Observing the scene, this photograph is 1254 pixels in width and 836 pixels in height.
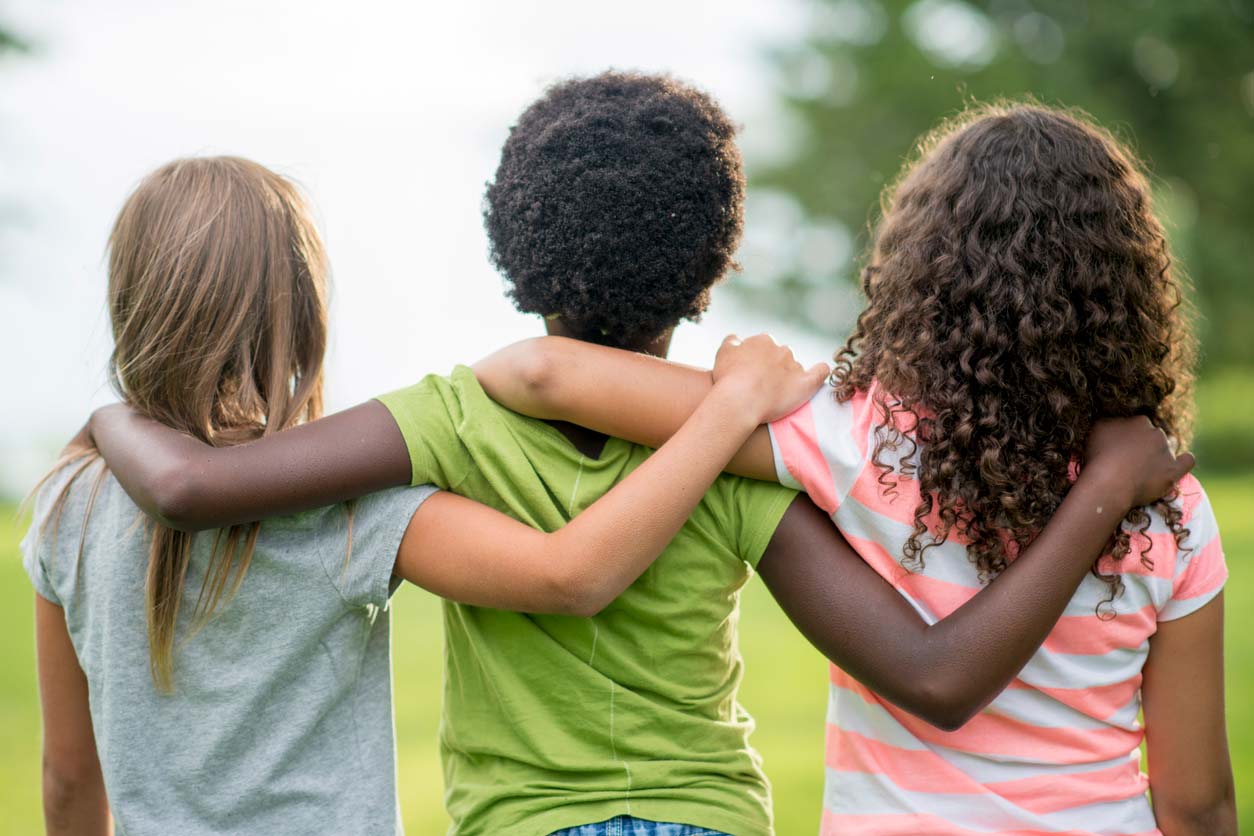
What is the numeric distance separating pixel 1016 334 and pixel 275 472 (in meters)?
1.01

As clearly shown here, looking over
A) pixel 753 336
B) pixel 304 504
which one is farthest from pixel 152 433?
pixel 753 336

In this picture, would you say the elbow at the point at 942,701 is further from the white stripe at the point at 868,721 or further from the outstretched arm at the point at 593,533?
the outstretched arm at the point at 593,533

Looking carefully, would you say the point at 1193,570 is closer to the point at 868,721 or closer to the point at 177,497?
the point at 868,721

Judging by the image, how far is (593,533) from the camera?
158 cm

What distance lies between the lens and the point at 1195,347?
1.91 meters

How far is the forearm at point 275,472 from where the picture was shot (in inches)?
62.8

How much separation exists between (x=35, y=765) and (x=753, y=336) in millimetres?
4974

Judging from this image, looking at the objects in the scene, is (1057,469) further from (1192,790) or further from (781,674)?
(781,674)

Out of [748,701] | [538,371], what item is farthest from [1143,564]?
[748,701]

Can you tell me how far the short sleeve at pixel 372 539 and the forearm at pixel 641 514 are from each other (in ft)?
0.73

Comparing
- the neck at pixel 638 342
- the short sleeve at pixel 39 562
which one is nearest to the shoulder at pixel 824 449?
the neck at pixel 638 342

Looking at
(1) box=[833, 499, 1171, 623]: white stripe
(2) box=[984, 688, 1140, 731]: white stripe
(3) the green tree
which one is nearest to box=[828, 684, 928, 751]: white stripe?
(2) box=[984, 688, 1140, 731]: white stripe

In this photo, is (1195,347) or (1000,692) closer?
(1000,692)

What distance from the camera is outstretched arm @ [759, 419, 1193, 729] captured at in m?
1.57
